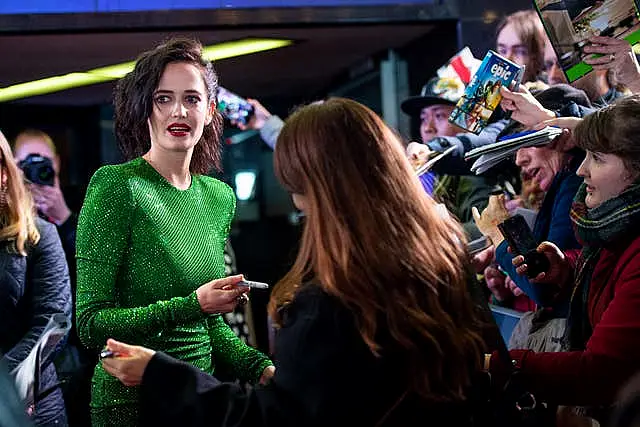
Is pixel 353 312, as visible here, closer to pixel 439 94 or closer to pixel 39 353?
pixel 39 353

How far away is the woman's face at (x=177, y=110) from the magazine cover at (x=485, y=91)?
1089mm

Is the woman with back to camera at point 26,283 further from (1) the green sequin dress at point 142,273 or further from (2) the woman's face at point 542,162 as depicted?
(2) the woman's face at point 542,162

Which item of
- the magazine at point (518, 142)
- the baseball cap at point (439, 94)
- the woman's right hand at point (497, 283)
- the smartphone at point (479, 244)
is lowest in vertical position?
the woman's right hand at point (497, 283)

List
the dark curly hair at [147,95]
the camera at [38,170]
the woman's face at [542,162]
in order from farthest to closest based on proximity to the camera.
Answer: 1. the camera at [38,170]
2. the woman's face at [542,162]
3. the dark curly hair at [147,95]

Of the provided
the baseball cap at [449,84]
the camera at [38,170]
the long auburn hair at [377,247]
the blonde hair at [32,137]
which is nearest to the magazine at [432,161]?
the baseball cap at [449,84]

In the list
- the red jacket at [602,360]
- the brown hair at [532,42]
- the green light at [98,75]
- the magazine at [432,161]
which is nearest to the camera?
the red jacket at [602,360]

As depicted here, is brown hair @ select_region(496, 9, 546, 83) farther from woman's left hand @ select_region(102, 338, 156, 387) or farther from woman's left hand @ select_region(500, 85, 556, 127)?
woman's left hand @ select_region(102, 338, 156, 387)

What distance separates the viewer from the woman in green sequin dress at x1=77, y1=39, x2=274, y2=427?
7.53 feet

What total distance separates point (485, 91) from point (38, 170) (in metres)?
2.19

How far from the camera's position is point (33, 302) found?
3.14m

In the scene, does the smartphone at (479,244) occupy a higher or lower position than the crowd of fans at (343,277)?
lower

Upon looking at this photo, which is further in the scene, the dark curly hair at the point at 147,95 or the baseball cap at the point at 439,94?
the baseball cap at the point at 439,94

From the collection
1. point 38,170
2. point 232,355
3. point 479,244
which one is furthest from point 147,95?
point 38,170

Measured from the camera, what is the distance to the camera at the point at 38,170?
4.40 m
